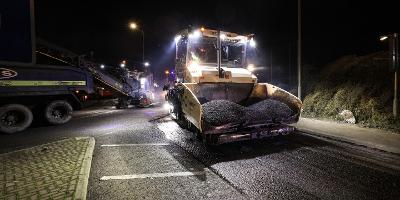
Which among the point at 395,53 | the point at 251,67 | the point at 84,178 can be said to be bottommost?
the point at 84,178

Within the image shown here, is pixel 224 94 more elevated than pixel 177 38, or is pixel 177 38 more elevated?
pixel 177 38

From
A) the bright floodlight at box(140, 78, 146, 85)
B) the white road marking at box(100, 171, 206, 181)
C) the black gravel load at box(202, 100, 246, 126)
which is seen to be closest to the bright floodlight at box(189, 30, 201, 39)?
the black gravel load at box(202, 100, 246, 126)

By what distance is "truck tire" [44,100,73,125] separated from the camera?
1273 centimetres

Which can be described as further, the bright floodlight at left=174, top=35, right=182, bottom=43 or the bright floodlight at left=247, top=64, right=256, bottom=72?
the bright floodlight at left=247, top=64, right=256, bottom=72

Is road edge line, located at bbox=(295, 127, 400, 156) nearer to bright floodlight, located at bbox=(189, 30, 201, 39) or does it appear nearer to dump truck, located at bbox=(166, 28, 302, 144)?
dump truck, located at bbox=(166, 28, 302, 144)

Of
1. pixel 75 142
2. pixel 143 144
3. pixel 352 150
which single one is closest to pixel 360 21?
pixel 352 150

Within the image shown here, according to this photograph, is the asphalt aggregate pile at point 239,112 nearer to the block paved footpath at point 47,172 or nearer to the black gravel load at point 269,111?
the black gravel load at point 269,111

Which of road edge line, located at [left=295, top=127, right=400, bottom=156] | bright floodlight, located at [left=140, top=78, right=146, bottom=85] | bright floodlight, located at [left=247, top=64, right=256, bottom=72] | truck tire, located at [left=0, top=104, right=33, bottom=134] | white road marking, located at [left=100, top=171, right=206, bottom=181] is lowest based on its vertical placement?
white road marking, located at [left=100, top=171, right=206, bottom=181]

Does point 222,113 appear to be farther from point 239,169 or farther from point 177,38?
point 177,38

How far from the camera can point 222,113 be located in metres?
7.48

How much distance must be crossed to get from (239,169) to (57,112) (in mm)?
10498

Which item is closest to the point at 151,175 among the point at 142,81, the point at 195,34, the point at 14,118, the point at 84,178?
the point at 84,178

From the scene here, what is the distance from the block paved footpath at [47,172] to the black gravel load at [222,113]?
3.06 metres

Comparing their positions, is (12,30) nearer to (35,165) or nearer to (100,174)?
(35,165)
